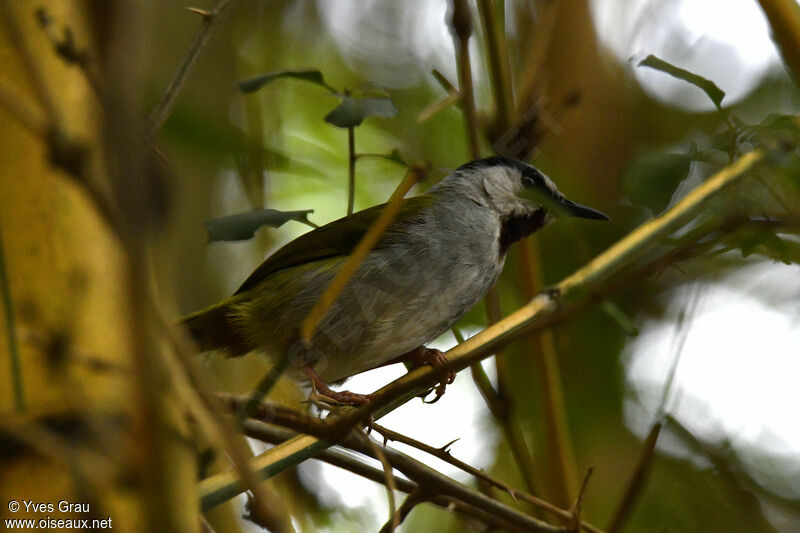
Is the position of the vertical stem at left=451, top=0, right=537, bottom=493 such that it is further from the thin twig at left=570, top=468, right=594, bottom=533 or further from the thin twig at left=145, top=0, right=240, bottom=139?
the thin twig at left=145, top=0, right=240, bottom=139

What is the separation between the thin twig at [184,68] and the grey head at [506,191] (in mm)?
1702

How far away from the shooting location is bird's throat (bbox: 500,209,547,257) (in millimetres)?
3402

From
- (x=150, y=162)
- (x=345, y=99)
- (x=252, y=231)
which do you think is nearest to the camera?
(x=150, y=162)

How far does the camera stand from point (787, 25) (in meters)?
2.15

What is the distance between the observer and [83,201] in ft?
4.89

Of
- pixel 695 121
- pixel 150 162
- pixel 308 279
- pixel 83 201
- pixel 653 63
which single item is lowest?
pixel 150 162

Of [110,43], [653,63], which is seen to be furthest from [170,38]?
[110,43]

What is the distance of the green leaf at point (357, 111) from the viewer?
2.20 m

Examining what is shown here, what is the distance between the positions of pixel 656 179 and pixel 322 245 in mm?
1635

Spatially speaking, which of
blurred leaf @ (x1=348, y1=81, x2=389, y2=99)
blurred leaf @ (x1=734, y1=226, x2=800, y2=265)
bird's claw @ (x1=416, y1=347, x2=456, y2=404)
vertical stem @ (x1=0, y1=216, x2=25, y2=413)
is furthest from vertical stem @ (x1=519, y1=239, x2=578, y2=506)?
vertical stem @ (x1=0, y1=216, x2=25, y2=413)

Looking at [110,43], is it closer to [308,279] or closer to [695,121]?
[308,279]

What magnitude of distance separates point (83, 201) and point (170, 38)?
3288 millimetres

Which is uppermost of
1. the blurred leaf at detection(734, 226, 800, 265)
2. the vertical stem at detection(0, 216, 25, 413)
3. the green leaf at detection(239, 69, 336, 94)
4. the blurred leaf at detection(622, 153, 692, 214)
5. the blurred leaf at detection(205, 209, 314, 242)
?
the green leaf at detection(239, 69, 336, 94)

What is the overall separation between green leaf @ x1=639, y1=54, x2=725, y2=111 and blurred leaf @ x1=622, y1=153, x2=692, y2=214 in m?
0.23
